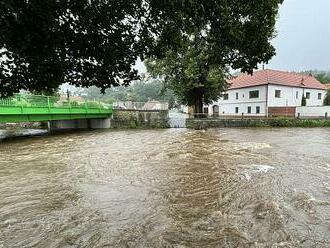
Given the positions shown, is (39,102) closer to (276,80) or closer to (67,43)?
(67,43)

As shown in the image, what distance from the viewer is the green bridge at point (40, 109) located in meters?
22.2

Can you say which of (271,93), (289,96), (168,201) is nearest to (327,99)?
(289,96)

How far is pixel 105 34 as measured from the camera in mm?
4266

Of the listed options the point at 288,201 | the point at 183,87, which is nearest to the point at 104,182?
the point at 288,201

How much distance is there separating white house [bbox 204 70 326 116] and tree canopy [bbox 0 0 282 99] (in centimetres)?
3811

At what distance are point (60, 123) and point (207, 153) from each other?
28.4 metres

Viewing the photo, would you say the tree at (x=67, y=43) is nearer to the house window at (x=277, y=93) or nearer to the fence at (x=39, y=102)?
the fence at (x=39, y=102)

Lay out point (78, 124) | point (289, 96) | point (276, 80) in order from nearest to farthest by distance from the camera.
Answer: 1. point (78, 124)
2. point (276, 80)
3. point (289, 96)

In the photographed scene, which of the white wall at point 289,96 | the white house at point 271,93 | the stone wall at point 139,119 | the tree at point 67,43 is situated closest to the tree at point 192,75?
the stone wall at point 139,119

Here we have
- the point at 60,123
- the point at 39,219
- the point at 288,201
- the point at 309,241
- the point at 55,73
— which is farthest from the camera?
the point at 60,123

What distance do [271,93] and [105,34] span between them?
42914 mm

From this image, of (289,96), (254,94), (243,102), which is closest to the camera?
(289,96)

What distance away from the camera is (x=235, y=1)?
15.5ft

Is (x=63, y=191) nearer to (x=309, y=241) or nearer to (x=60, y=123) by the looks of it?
(x=309, y=241)
